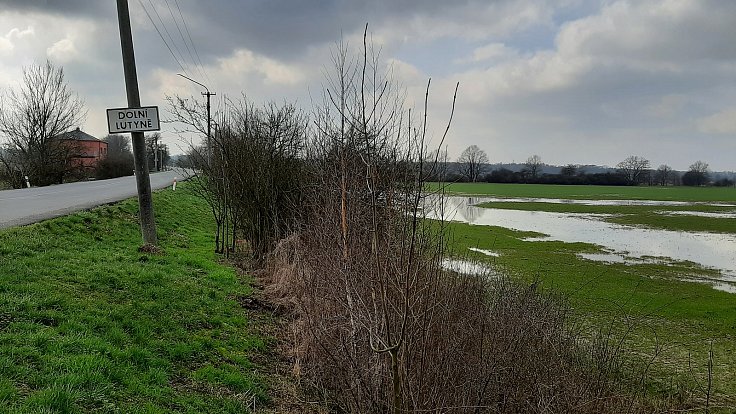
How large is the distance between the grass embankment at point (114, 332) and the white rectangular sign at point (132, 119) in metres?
2.22

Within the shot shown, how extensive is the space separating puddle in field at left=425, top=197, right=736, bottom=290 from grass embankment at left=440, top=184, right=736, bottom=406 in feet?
4.61

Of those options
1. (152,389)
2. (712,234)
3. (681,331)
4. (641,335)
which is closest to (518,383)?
(152,389)

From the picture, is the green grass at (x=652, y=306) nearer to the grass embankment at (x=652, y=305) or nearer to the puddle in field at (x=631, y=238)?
the grass embankment at (x=652, y=305)

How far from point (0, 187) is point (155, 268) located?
2974cm

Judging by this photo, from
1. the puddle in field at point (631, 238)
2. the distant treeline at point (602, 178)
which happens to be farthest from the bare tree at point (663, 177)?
the puddle in field at point (631, 238)

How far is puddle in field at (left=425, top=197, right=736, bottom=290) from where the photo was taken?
19.2m

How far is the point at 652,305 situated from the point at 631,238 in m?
14.5

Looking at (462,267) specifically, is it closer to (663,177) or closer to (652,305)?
(652,305)

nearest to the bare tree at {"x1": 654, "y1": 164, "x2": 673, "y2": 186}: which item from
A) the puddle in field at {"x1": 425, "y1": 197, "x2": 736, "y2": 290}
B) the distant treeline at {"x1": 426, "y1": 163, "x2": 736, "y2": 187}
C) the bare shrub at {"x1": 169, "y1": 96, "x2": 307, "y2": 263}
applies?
the distant treeline at {"x1": 426, "y1": 163, "x2": 736, "y2": 187}

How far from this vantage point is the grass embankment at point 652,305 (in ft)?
26.2

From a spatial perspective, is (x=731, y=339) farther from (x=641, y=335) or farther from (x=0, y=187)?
(x=0, y=187)

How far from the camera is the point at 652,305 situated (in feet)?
39.2

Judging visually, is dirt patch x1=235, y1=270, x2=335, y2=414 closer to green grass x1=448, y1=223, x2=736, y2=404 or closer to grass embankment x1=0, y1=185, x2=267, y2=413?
grass embankment x1=0, y1=185, x2=267, y2=413

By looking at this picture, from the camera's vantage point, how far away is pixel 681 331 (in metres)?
9.88
